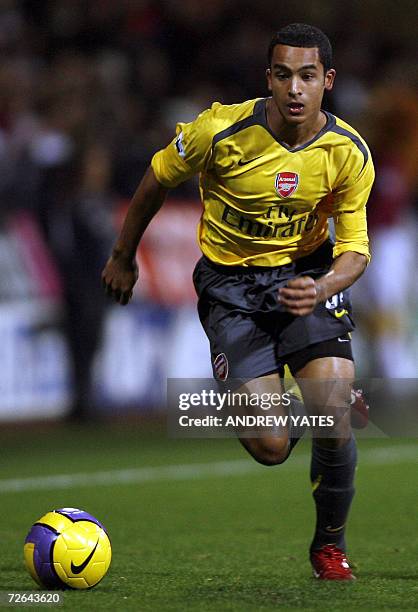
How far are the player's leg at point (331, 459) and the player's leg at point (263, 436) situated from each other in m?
0.13

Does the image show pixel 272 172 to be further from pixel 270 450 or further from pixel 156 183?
pixel 270 450

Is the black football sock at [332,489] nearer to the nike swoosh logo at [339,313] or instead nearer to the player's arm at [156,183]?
the nike swoosh logo at [339,313]

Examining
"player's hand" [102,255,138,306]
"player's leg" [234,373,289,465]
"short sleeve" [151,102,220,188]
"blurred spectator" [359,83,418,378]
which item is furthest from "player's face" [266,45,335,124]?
"blurred spectator" [359,83,418,378]

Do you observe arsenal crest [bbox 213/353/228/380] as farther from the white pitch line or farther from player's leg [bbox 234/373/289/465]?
the white pitch line

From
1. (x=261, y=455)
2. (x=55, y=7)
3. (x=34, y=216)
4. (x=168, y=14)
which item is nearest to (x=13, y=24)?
(x=55, y=7)

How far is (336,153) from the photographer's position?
542 centimetres

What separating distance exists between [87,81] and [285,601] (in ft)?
29.5

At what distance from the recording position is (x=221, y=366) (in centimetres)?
560

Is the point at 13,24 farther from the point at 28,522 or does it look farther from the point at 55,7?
the point at 28,522

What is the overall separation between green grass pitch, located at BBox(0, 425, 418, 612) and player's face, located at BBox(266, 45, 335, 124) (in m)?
1.78

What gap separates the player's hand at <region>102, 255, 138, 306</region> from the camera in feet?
18.7

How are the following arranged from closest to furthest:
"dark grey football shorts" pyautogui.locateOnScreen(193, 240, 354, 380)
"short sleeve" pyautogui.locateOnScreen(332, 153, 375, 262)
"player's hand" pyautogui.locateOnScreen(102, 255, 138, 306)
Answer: "short sleeve" pyautogui.locateOnScreen(332, 153, 375, 262) → "dark grey football shorts" pyautogui.locateOnScreen(193, 240, 354, 380) → "player's hand" pyautogui.locateOnScreen(102, 255, 138, 306)

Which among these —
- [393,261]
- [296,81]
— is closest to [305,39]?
[296,81]

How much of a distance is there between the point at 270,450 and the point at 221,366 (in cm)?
41
